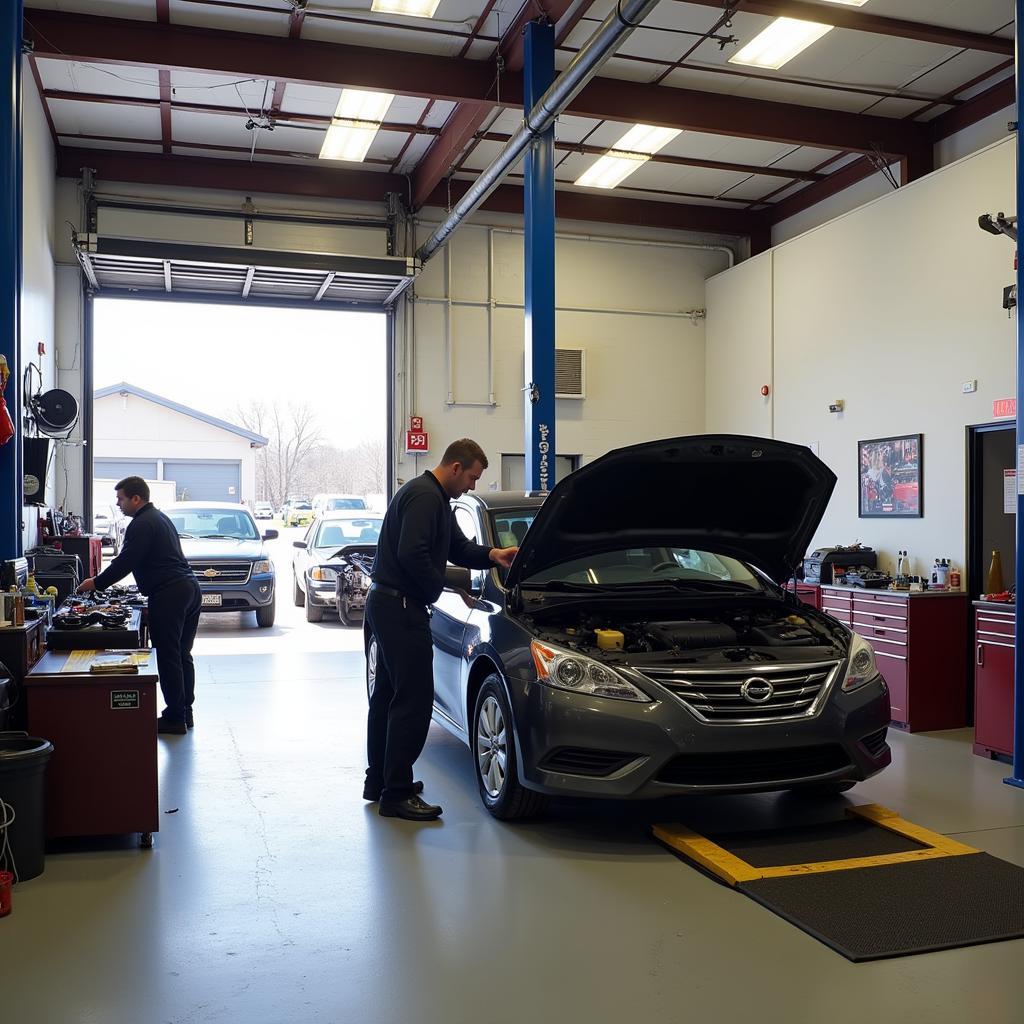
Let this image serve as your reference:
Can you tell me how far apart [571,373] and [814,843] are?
8.89 m

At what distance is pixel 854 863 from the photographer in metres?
3.85

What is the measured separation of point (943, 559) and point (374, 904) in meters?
5.98

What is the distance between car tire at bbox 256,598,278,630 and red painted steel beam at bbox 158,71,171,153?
509cm

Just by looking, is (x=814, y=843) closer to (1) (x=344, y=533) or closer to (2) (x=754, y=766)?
(2) (x=754, y=766)

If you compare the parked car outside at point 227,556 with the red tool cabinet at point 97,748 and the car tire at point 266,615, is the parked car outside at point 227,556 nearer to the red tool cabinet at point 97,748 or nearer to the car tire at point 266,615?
the car tire at point 266,615

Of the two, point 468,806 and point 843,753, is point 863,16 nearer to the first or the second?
point 843,753

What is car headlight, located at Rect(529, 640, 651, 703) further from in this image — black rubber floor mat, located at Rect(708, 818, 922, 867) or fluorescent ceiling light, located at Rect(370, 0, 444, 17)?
fluorescent ceiling light, located at Rect(370, 0, 444, 17)

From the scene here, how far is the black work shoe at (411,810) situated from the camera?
4.46 meters

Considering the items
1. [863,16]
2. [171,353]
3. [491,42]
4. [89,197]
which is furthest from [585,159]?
[171,353]

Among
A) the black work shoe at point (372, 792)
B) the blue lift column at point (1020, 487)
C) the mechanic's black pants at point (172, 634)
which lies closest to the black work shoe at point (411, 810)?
the black work shoe at point (372, 792)

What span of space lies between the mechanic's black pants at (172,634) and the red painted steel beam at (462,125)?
5.14 meters

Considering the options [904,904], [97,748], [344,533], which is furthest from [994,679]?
[344,533]

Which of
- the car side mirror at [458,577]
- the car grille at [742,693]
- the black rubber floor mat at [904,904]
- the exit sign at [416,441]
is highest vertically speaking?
the exit sign at [416,441]

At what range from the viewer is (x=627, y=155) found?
10.7m
